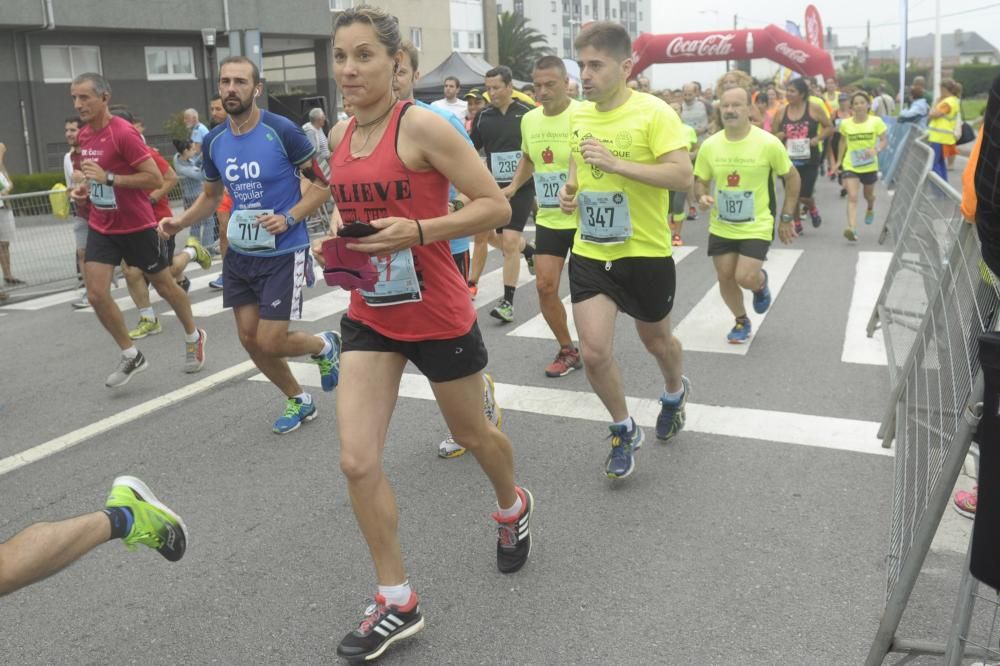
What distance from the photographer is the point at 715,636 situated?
3205 mm

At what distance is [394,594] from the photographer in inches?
124

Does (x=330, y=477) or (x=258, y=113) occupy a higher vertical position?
(x=258, y=113)

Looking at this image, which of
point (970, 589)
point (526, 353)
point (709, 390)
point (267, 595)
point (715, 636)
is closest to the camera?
point (970, 589)

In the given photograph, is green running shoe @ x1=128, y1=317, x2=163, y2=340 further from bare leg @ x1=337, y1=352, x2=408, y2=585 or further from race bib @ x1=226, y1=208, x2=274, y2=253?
bare leg @ x1=337, y1=352, x2=408, y2=585

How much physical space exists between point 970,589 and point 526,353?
4919 millimetres

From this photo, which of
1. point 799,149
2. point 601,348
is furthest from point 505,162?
point 799,149

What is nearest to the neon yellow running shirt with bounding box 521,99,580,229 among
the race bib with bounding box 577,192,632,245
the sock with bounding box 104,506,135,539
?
the race bib with bounding box 577,192,632,245

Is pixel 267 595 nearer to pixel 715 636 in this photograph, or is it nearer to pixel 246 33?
pixel 715 636

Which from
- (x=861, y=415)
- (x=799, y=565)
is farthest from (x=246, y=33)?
(x=799, y=565)

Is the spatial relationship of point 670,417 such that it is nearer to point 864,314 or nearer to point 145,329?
point 864,314

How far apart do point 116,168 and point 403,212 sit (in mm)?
4203

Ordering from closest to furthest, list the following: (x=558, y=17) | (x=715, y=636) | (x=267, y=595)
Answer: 1. (x=715, y=636)
2. (x=267, y=595)
3. (x=558, y=17)

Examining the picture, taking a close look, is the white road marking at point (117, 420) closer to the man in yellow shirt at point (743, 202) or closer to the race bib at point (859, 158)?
the man in yellow shirt at point (743, 202)

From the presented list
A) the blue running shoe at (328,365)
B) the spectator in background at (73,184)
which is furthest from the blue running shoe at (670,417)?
the spectator in background at (73,184)
